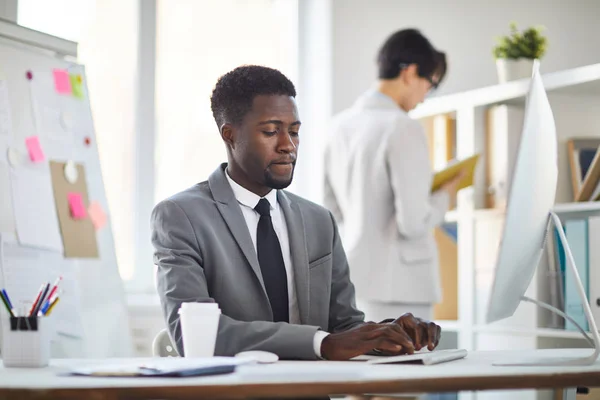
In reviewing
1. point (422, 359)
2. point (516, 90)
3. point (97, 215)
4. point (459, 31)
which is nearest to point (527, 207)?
point (422, 359)

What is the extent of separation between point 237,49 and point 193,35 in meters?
0.23

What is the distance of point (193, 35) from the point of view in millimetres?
3879

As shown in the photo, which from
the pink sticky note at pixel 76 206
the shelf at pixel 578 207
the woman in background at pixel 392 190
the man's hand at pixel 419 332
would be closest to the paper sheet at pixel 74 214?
the pink sticky note at pixel 76 206

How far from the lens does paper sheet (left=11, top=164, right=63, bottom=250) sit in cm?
236

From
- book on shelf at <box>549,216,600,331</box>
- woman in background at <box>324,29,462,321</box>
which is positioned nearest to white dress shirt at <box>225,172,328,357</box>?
woman in background at <box>324,29,462,321</box>

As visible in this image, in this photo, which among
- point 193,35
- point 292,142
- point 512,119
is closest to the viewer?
point 292,142

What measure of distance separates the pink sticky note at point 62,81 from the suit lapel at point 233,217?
1.07m

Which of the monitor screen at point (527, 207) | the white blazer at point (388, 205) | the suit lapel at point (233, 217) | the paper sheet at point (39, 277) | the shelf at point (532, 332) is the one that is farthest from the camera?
the shelf at point (532, 332)

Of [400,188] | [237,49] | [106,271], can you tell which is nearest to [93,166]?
[106,271]

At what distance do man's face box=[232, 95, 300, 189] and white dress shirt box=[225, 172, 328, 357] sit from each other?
0.15 ft

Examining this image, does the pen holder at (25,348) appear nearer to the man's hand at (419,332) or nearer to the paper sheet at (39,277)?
the man's hand at (419,332)

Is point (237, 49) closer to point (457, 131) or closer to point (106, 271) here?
point (457, 131)

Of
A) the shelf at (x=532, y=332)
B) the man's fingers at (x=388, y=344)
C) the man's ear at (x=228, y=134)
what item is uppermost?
the man's ear at (x=228, y=134)

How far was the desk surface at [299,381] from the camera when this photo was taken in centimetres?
100
